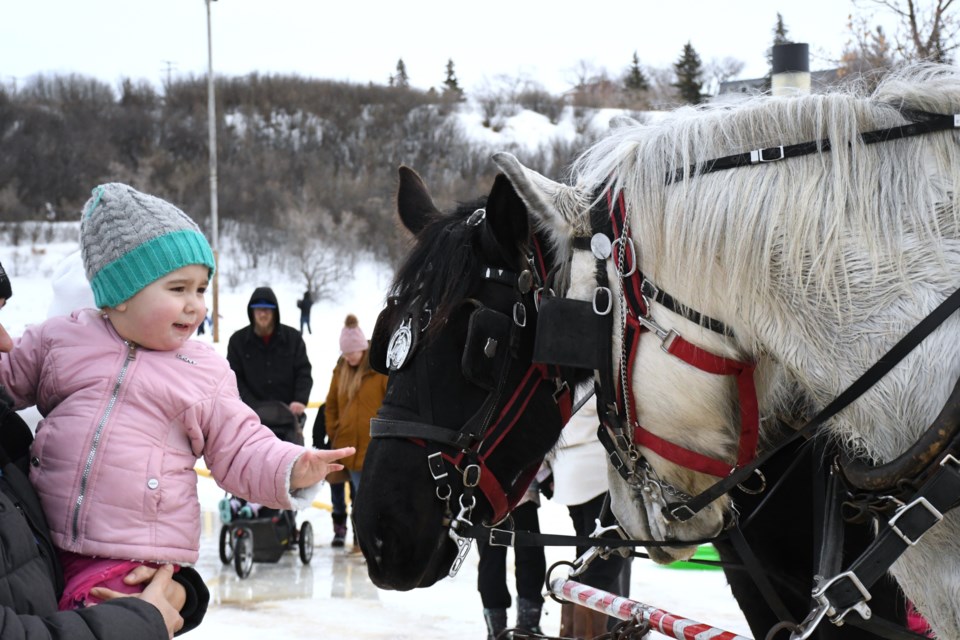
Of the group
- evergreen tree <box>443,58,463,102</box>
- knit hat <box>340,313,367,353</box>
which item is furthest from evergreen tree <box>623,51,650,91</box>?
knit hat <box>340,313,367,353</box>

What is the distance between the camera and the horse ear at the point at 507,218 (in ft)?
6.76

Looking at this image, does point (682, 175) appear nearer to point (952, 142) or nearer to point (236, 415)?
point (952, 142)

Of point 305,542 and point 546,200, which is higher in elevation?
point 546,200

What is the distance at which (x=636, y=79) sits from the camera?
52375 mm

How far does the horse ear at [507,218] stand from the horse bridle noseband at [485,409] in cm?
5

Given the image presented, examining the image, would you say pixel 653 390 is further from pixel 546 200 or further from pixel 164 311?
pixel 164 311

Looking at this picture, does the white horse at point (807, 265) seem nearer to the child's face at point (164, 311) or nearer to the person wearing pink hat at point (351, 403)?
the child's face at point (164, 311)

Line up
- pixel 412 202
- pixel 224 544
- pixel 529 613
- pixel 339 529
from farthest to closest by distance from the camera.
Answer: pixel 339 529
pixel 224 544
pixel 529 613
pixel 412 202

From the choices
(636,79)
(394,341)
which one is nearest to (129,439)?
(394,341)

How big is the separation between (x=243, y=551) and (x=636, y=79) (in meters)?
49.4

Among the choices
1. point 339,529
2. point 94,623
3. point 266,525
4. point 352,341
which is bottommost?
point 339,529

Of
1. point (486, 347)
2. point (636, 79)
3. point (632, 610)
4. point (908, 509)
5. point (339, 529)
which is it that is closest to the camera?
point (908, 509)

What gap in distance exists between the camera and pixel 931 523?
4.64 feet

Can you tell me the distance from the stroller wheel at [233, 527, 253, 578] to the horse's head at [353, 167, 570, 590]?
14.9 feet
